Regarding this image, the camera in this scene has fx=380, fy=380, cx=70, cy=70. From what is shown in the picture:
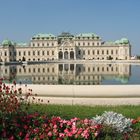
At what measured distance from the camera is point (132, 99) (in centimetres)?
965

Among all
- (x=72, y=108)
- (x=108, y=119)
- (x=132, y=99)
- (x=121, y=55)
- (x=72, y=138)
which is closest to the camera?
(x=72, y=138)

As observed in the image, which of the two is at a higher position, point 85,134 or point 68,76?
point 68,76

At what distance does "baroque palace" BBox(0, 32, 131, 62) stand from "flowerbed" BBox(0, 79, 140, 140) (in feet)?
426

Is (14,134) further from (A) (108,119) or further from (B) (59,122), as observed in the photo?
(A) (108,119)

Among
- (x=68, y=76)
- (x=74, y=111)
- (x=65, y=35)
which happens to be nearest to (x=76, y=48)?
(x=65, y=35)

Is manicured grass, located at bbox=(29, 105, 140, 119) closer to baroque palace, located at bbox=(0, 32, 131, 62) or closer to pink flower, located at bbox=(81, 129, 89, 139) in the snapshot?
pink flower, located at bbox=(81, 129, 89, 139)

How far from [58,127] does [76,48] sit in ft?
428

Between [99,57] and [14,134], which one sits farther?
[99,57]

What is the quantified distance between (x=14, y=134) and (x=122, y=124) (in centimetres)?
164

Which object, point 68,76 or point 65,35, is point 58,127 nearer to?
point 68,76

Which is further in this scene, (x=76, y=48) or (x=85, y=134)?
(x=76, y=48)

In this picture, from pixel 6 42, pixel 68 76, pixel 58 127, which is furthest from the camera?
pixel 6 42

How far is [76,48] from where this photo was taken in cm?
13525

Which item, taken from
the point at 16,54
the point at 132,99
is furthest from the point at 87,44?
the point at 132,99
